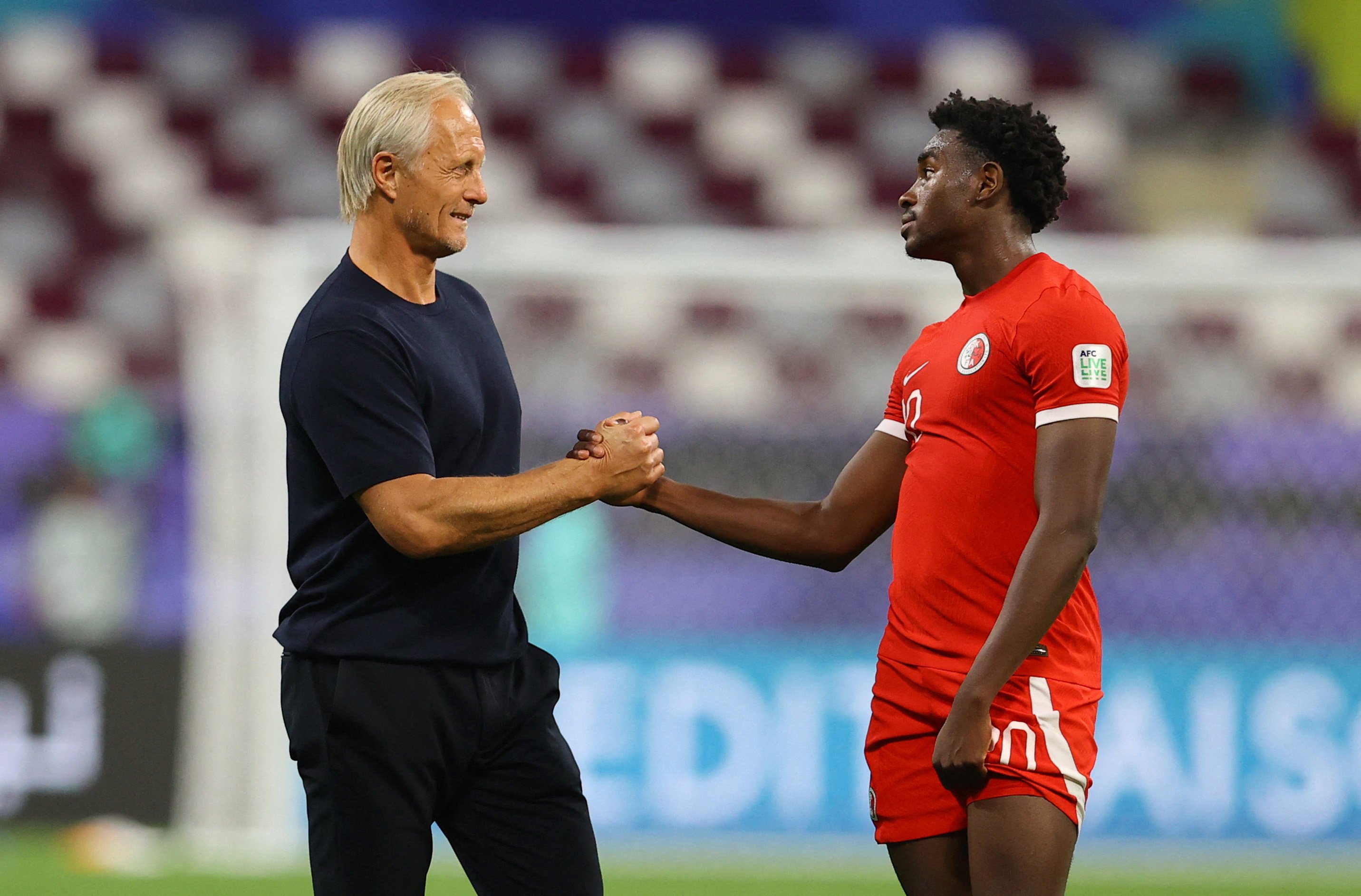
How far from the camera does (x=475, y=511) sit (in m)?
2.63

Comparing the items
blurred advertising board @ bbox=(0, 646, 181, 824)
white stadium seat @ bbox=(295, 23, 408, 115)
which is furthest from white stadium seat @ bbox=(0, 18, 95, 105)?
blurred advertising board @ bbox=(0, 646, 181, 824)

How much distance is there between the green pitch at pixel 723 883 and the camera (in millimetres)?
5773

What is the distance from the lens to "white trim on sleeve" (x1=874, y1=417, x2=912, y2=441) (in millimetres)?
3025

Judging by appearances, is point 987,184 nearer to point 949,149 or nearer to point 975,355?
point 949,149

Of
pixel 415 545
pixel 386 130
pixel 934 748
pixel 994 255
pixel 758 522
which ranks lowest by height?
pixel 934 748

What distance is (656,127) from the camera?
11.0 m

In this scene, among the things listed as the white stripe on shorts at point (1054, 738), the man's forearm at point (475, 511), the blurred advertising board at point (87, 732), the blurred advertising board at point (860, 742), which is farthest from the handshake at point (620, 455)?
the blurred advertising board at point (87, 732)

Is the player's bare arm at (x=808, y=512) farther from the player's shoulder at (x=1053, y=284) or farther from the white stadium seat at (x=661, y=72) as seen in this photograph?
the white stadium seat at (x=661, y=72)

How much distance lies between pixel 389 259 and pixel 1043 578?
1224mm

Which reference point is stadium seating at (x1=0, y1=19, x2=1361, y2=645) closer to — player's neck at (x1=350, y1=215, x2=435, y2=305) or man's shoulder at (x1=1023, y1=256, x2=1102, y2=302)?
player's neck at (x1=350, y1=215, x2=435, y2=305)

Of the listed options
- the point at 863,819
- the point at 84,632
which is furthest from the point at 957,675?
the point at 84,632

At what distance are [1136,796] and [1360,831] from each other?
3.00 feet

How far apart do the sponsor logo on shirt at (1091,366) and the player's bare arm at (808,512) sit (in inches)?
20.0

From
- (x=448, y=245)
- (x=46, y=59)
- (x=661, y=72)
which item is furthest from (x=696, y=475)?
(x=46, y=59)
